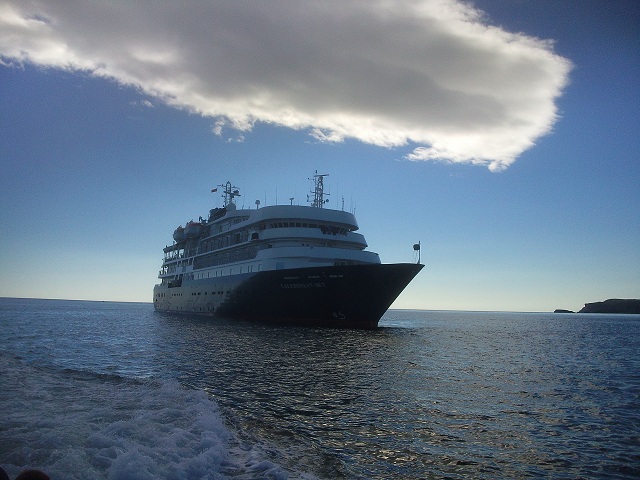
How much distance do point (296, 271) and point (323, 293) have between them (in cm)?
312

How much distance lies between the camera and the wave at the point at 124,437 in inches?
282

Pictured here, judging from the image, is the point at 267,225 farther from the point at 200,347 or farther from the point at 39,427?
the point at 39,427

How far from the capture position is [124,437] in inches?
341

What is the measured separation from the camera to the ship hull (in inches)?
1447

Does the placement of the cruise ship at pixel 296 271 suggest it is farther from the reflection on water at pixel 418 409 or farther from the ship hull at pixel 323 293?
the reflection on water at pixel 418 409

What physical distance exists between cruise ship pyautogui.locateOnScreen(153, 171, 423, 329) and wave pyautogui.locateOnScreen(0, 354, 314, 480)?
976 inches

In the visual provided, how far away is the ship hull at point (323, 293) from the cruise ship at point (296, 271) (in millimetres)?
84

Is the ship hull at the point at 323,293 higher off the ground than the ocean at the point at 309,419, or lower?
higher

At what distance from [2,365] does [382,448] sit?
1789 cm

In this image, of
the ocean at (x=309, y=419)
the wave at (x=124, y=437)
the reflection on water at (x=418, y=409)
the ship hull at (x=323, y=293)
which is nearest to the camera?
the wave at (x=124, y=437)

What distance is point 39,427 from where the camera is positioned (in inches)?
366

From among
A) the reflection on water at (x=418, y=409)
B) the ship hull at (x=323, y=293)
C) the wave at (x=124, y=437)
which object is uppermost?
the ship hull at (x=323, y=293)

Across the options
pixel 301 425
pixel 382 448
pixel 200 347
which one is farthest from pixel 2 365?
pixel 382 448

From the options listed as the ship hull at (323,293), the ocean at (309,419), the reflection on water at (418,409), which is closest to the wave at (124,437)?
the ocean at (309,419)
